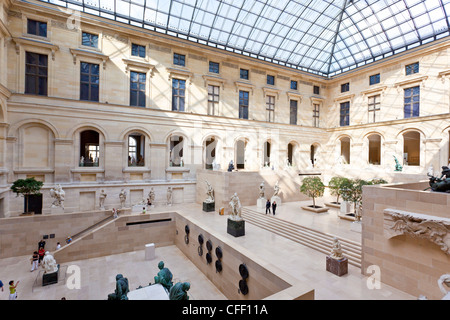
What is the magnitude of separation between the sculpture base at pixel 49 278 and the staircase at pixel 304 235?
12.3 metres

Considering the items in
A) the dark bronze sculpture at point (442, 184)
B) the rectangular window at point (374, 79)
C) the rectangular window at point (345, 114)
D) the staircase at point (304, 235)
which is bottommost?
the staircase at point (304, 235)

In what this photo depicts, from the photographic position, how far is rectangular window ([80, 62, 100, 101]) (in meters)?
20.5

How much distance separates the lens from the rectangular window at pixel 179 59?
2427cm

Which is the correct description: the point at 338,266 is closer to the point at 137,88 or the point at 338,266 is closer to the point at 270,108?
the point at 137,88

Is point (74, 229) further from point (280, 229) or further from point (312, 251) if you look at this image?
point (312, 251)

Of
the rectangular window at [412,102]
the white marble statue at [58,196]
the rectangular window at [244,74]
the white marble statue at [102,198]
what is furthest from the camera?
the rectangular window at [244,74]

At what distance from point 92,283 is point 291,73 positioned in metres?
30.3

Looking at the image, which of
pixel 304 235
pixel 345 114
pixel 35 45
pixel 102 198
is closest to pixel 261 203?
pixel 304 235

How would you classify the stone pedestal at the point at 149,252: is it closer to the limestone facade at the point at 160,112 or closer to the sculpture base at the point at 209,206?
the sculpture base at the point at 209,206

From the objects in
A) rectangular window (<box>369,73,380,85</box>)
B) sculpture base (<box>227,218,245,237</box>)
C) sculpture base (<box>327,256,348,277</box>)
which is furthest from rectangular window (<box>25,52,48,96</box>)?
rectangular window (<box>369,73,380,85</box>)

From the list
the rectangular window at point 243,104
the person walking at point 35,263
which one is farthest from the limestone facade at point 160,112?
the person walking at point 35,263

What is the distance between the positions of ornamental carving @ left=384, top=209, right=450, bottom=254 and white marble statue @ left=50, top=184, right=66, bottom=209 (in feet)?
66.7

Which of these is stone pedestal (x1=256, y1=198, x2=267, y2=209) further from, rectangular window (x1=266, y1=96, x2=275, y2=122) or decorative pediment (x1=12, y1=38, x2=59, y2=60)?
decorative pediment (x1=12, y1=38, x2=59, y2=60)
